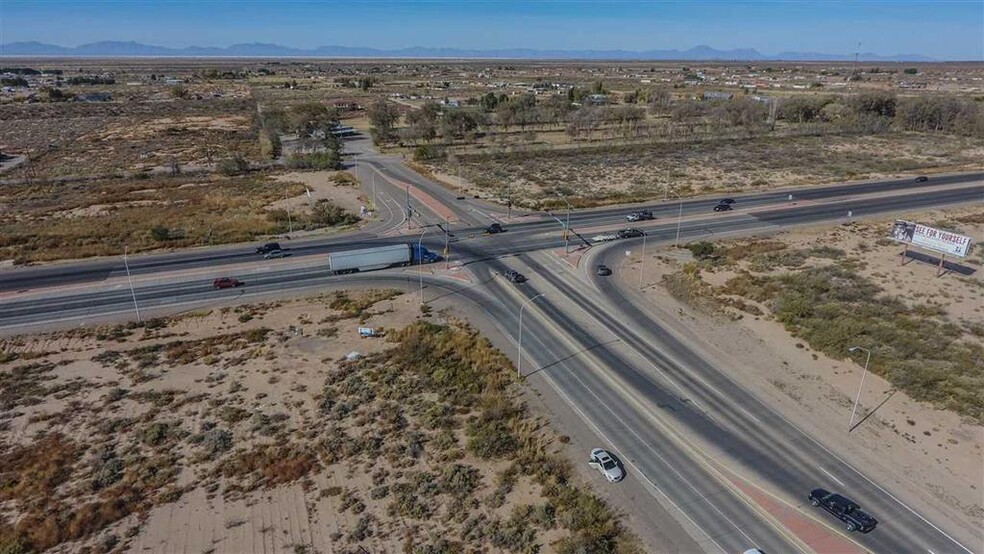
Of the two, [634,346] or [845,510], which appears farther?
[634,346]

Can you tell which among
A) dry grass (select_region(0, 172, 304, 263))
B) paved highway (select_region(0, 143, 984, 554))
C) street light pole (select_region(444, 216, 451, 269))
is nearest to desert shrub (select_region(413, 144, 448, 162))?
dry grass (select_region(0, 172, 304, 263))

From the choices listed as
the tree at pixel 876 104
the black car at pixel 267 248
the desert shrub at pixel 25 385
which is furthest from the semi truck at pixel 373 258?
the tree at pixel 876 104

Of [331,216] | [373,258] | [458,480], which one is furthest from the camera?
[331,216]

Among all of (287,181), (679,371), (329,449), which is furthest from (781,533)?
(287,181)

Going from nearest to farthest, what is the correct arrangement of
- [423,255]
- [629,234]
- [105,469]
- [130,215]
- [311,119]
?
[105,469], [423,255], [629,234], [130,215], [311,119]

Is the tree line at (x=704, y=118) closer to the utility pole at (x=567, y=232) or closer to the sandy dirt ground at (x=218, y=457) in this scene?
the utility pole at (x=567, y=232)

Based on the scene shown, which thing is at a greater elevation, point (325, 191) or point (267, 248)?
point (325, 191)

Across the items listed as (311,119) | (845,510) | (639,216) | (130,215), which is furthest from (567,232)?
(311,119)

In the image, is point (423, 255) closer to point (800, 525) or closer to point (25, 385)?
point (25, 385)

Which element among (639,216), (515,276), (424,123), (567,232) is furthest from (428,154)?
(515,276)

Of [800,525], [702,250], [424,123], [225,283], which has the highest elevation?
[424,123]
